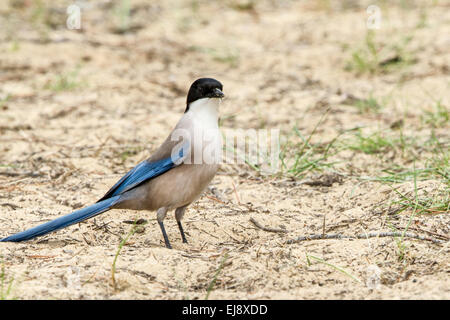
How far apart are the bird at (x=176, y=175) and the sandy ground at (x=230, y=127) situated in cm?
19

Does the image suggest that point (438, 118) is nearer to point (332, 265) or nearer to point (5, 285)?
point (332, 265)

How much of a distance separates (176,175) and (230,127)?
2.52 m

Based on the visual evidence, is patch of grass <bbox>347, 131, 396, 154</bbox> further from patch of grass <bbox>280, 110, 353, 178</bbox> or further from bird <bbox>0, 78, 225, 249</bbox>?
bird <bbox>0, 78, 225, 249</bbox>

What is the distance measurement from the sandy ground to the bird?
0.19 metres

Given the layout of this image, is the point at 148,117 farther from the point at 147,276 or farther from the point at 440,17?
the point at 440,17

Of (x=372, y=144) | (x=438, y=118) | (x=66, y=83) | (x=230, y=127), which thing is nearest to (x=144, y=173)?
(x=372, y=144)

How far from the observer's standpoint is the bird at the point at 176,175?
414cm

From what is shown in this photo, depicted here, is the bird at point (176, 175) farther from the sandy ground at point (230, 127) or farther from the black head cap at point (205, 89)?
the sandy ground at point (230, 127)

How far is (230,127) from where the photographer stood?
666 centimetres

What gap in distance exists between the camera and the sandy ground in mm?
3469

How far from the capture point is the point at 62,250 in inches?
152

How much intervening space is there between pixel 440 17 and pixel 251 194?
5.32 metres

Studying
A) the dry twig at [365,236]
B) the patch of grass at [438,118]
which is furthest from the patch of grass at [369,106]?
the dry twig at [365,236]

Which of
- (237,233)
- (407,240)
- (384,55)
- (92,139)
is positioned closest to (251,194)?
(237,233)
